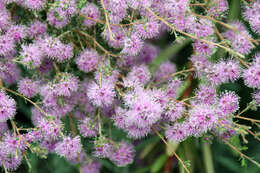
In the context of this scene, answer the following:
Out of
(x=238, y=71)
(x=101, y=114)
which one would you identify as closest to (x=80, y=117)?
(x=101, y=114)

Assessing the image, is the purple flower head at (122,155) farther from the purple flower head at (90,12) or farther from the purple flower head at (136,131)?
the purple flower head at (90,12)

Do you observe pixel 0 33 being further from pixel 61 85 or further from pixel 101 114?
pixel 101 114

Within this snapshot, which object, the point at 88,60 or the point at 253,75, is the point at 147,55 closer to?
the point at 88,60

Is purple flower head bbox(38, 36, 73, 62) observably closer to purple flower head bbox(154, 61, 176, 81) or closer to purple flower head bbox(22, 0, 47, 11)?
purple flower head bbox(22, 0, 47, 11)

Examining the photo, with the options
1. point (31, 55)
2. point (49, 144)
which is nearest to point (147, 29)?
point (31, 55)

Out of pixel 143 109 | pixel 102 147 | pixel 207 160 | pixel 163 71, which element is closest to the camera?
pixel 143 109

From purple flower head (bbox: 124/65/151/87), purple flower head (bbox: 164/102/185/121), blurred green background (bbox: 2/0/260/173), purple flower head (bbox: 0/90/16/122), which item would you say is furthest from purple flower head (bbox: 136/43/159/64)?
purple flower head (bbox: 0/90/16/122)
